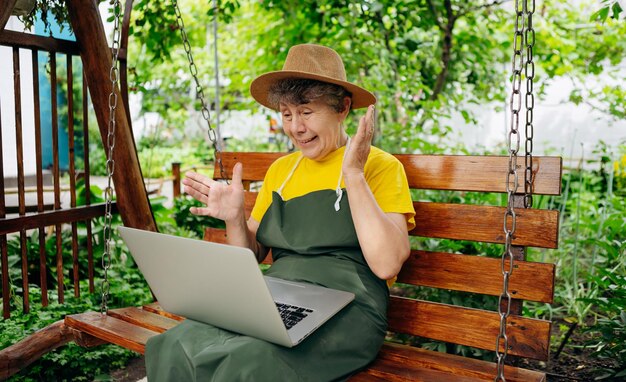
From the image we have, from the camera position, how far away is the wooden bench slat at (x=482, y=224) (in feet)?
6.66

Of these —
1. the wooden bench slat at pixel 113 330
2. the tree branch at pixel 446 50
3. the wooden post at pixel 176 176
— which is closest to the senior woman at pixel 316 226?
the wooden bench slat at pixel 113 330

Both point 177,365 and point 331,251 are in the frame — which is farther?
point 331,251

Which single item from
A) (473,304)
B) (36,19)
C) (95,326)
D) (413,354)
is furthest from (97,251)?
(413,354)

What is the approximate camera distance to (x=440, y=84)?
16.9ft

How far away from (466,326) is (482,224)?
39cm

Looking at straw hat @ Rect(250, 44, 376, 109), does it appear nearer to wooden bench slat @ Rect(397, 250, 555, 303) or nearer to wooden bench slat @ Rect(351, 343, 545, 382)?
wooden bench slat @ Rect(397, 250, 555, 303)

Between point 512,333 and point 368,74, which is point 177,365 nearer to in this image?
point 512,333

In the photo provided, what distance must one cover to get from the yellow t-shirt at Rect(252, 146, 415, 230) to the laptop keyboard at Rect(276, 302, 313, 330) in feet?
1.54

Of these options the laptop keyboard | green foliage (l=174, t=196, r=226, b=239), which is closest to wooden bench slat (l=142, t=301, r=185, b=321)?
the laptop keyboard

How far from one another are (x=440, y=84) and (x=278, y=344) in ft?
13.1

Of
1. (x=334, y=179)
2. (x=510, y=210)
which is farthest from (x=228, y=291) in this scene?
(x=510, y=210)

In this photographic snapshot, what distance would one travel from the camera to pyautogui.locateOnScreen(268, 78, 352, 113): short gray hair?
82.5 inches

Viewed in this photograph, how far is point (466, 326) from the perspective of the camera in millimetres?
2117

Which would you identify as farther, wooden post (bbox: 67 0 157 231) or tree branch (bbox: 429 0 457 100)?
tree branch (bbox: 429 0 457 100)
